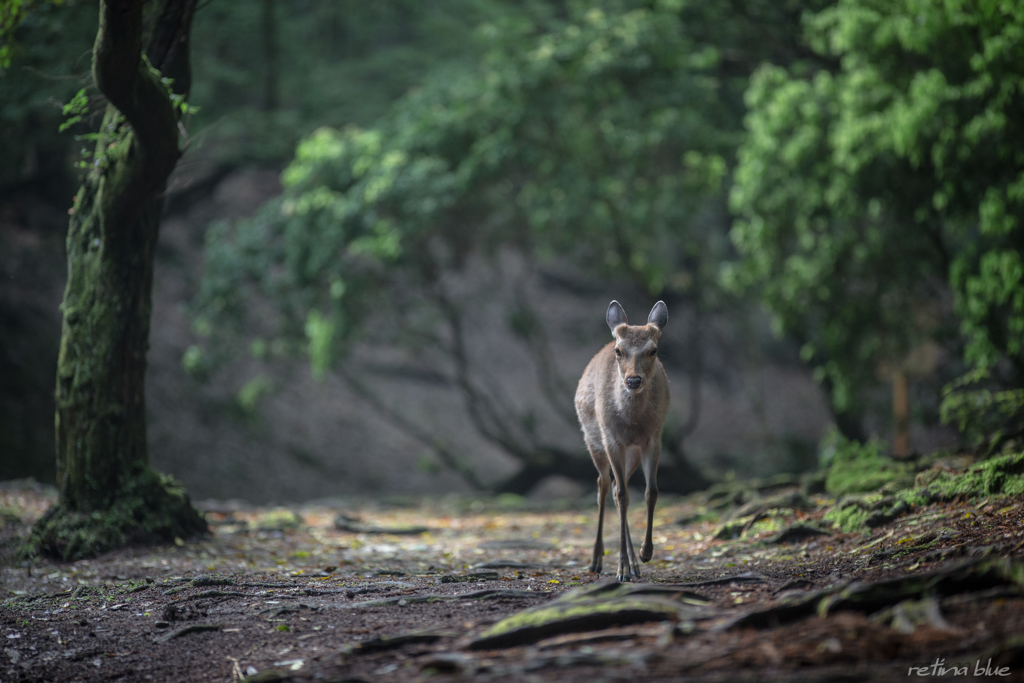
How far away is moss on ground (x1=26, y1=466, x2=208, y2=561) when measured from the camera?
25.6ft

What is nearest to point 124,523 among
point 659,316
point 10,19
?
point 10,19

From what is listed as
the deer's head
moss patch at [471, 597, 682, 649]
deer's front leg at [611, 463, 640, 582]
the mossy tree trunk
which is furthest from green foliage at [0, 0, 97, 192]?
moss patch at [471, 597, 682, 649]

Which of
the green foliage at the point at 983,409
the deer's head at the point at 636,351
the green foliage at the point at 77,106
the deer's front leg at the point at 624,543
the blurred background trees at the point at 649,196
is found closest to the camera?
the deer's front leg at the point at 624,543

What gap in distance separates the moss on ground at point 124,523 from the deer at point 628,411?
4.34 meters

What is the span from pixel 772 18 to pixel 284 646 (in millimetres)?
13600

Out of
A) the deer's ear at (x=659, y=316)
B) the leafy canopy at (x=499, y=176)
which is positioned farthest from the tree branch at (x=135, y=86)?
the leafy canopy at (x=499, y=176)

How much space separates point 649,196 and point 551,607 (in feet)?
36.4

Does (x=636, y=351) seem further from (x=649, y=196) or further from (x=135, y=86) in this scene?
(x=649, y=196)

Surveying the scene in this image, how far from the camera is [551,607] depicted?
448 centimetres

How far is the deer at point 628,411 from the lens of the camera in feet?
21.0

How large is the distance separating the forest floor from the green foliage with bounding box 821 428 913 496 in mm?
449

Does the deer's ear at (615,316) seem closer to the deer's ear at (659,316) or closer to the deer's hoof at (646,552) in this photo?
the deer's ear at (659,316)

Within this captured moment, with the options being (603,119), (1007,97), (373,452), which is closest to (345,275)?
(603,119)

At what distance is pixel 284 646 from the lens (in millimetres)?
4750
